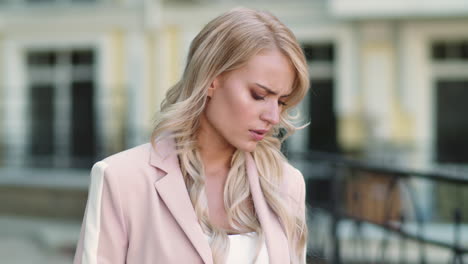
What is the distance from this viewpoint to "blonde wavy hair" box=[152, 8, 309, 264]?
176cm

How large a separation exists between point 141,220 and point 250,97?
446 mm

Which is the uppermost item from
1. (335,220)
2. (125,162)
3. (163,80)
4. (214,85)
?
(163,80)

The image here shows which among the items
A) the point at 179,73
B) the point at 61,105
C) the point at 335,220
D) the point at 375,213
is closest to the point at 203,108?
the point at 335,220

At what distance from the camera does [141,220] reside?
70.1 inches

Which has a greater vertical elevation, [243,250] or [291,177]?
[291,177]

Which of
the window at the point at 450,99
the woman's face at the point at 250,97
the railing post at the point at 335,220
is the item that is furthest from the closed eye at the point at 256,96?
the window at the point at 450,99

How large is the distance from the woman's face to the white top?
Result: 0.82 feet

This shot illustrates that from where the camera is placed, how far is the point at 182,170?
1883mm

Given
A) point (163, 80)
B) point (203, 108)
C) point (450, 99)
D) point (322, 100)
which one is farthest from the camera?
point (163, 80)

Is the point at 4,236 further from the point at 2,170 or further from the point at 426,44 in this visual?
the point at 426,44

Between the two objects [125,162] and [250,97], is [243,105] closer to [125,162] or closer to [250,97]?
[250,97]

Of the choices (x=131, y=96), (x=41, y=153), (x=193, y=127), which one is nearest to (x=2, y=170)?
(x=41, y=153)

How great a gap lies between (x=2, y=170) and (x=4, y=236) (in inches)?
136

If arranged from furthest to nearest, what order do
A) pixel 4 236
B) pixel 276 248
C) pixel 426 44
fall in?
pixel 426 44 < pixel 4 236 < pixel 276 248
